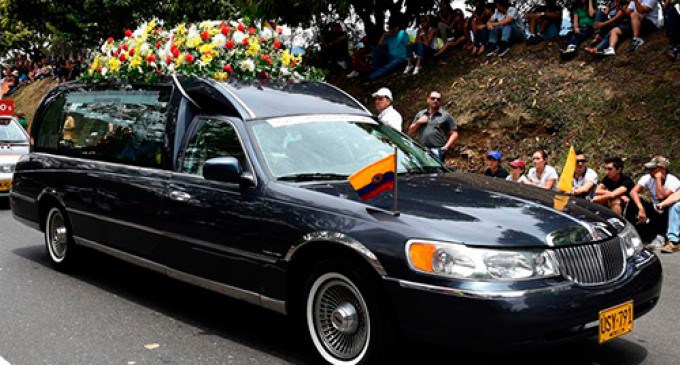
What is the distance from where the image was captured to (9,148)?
41.2 feet

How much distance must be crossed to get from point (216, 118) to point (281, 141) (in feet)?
2.07

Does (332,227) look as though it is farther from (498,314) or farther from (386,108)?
(386,108)

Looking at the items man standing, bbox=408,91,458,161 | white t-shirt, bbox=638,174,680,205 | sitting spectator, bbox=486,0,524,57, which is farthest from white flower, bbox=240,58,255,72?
sitting spectator, bbox=486,0,524,57

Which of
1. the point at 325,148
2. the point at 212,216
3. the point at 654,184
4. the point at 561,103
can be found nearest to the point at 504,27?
the point at 561,103

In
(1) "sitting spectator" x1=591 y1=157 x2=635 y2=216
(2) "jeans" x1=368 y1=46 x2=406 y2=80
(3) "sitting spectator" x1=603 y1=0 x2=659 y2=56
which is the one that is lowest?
(1) "sitting spectator" x1=591 y1=157 x2=635 y2=216

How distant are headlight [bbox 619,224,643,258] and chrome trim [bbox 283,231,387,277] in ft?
4.99

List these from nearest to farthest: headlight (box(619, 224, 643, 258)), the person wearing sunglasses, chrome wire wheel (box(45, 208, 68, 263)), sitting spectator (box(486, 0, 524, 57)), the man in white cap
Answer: headlight (box(619, 224, 643, 258)), chrome wire wheel (box(45, 208, 68, 263)), the man in white cap, the person wearing sunglasses, sitting spectator (box(486, 0, 524, 57))

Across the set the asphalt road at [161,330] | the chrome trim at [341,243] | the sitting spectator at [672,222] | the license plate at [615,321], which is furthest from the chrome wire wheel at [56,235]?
the sitting spectator at [672,222]

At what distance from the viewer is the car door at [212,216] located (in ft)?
15.8

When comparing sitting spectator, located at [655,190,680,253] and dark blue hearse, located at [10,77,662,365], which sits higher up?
dark blue hearse, located at [10,77,662,365]

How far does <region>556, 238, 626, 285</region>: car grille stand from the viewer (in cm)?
394

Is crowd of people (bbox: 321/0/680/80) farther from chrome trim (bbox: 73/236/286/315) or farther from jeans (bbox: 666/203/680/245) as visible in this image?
A: chrome trim (bbox: 73/236/286/315)

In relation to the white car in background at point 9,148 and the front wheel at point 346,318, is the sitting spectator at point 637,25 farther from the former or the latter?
the front wheel at point 346,318

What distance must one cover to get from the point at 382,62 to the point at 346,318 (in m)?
13.7
